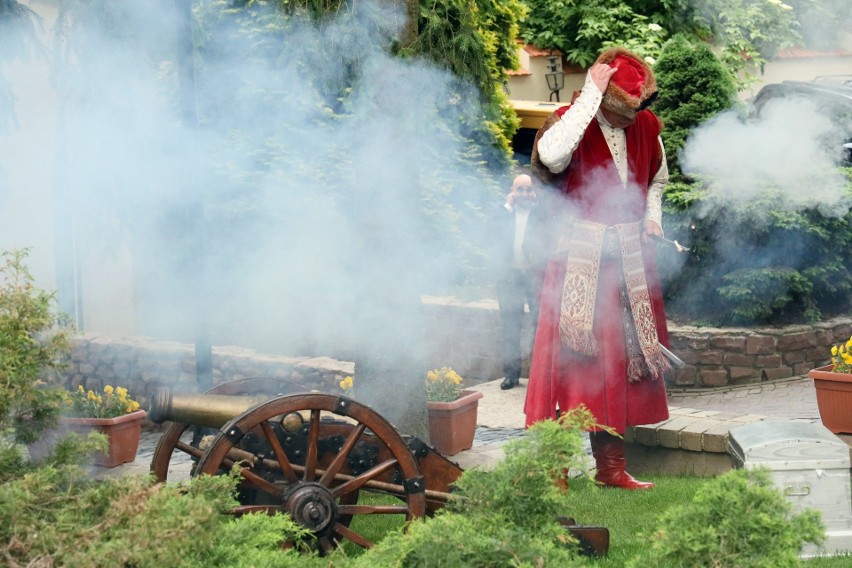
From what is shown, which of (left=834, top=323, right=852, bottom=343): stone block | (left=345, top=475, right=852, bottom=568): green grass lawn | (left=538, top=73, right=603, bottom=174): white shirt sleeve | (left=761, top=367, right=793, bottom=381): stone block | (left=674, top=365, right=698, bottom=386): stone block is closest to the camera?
(left=345, top=475, right=852, bottom=568): green grass lawn

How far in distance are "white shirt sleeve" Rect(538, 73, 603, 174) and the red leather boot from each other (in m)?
1.31

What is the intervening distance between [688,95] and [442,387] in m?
4.80

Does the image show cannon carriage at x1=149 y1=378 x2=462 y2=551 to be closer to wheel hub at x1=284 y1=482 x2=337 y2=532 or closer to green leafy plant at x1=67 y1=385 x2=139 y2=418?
wheel hub at x1=284 y1=482 x2=337 y2=532

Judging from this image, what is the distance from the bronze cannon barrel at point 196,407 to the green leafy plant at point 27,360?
694 mm

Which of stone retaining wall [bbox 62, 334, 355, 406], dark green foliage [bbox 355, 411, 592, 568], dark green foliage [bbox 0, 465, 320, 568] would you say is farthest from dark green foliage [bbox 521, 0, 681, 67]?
dark green foliage [bbox 0, 465, 320, 568]

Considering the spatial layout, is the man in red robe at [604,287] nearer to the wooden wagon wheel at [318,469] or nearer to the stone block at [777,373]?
the wooden wagon wheel at [318,469]

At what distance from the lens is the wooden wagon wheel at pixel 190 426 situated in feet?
14.8

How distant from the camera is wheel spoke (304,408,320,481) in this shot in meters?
3.91

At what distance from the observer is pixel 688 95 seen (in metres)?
10.1

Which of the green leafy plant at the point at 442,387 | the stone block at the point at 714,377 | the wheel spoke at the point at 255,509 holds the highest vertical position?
the green leafy plant at the point at 442,387

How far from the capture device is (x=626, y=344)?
514 centimetres

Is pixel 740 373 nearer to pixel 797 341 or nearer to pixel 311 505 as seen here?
pixel 797 341

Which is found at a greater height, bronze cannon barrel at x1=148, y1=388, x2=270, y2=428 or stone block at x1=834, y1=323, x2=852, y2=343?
bronze cannon barrel at x1=148, y1=388, x2=270, y2=428

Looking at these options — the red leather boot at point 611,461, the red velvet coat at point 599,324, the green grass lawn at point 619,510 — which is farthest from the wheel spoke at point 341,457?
the red leather boot at point 611,461
